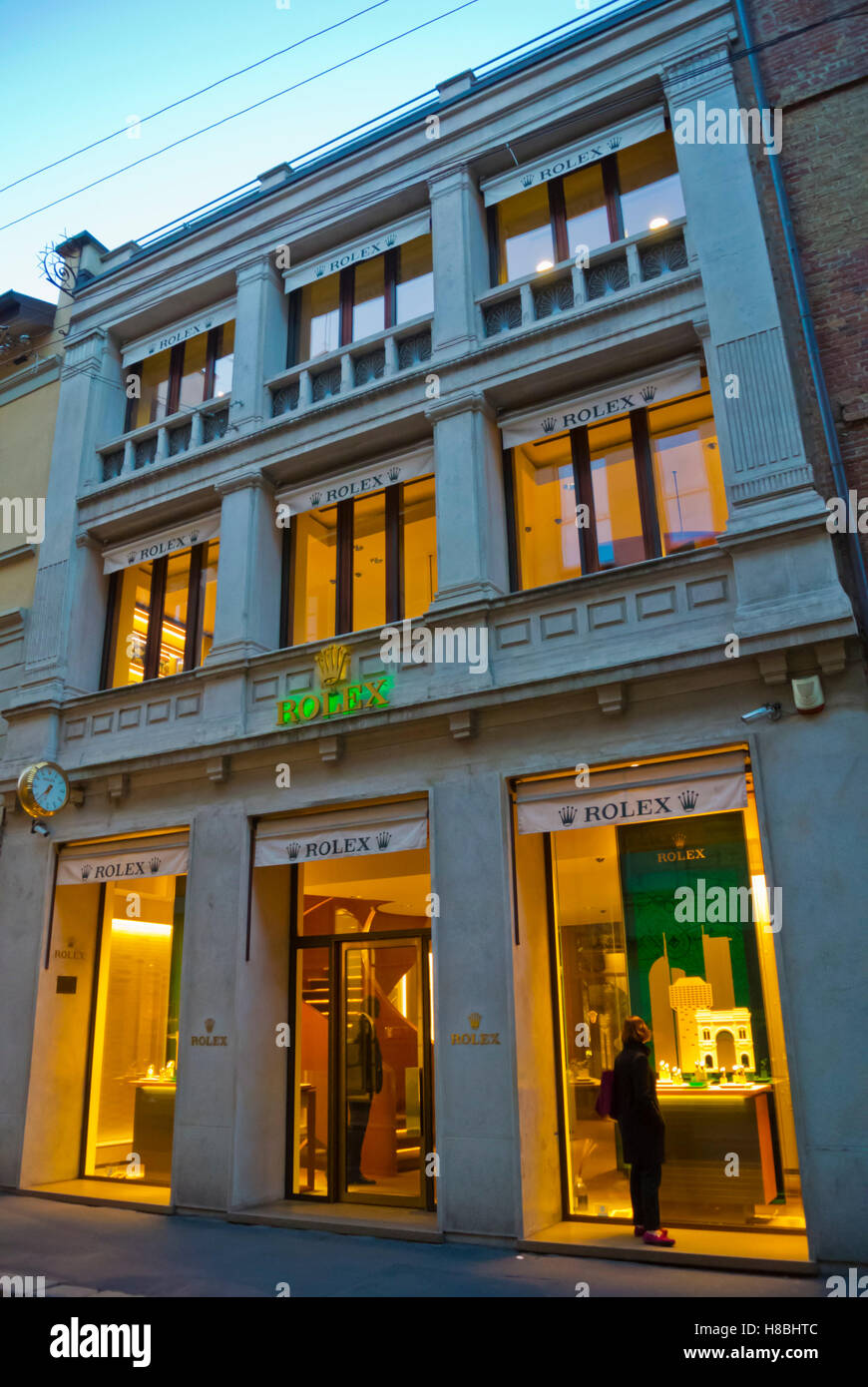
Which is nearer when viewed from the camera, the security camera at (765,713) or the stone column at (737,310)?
the security camera at (765,713)

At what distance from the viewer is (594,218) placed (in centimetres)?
1266

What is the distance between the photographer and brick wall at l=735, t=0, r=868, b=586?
10156 millimetres

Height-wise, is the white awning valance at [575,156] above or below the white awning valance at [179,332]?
below

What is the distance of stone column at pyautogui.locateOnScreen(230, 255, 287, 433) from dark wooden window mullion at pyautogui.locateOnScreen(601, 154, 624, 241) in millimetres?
5134

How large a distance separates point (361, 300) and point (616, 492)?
5552mm

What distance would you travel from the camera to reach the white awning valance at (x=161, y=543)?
14.7m

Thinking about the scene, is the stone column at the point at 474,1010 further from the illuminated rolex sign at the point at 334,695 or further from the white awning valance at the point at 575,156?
the white awning valance at the point at 575,156

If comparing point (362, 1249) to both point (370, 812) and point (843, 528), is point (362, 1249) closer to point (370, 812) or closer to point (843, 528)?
point (370, 812)

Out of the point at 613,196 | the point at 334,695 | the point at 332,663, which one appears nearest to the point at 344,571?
the point at 332,663

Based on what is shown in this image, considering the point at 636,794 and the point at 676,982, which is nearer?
the point at 636,794

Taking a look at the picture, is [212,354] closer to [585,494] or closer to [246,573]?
[246,573]

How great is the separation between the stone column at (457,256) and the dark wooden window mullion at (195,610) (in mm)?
4898

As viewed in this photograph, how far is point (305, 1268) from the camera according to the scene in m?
8.80

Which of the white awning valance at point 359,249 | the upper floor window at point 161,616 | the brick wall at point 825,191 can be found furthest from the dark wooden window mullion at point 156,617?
the brick wall at point 825,191
